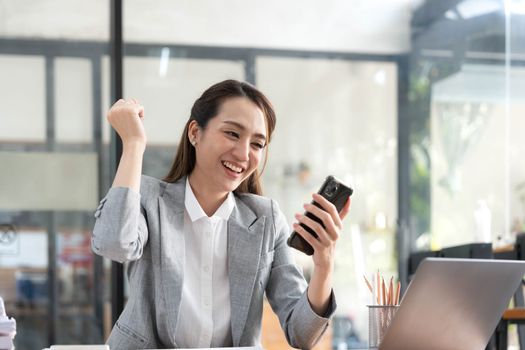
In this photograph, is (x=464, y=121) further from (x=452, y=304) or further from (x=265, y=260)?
(x=452, y=304)

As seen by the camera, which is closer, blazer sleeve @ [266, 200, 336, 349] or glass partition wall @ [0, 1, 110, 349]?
blazer sleeve @ [266, 200, 336, 349]

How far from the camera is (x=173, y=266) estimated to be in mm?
1930

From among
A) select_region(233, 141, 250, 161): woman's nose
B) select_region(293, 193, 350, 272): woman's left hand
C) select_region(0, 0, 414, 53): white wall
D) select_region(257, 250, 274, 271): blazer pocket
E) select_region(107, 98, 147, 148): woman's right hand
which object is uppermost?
select_region(0, 0, 414, 53): white wall

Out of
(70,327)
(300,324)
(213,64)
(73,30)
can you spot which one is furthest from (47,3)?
(300,324)

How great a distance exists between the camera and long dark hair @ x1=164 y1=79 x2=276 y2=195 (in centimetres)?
210

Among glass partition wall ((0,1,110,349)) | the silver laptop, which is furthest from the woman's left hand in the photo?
glass partition wall ((0,1,110,349))

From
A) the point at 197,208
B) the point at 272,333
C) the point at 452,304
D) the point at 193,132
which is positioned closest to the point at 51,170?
the point at 272,333

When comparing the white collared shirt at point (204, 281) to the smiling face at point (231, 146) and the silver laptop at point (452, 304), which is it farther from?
the silver laptop at point (452, 304)

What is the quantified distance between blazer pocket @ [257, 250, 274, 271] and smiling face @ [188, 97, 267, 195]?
0.17m

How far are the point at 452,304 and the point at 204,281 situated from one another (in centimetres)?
61

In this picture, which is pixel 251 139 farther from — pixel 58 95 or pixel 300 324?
pixel 58 95

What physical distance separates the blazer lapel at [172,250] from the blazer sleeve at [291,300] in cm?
23

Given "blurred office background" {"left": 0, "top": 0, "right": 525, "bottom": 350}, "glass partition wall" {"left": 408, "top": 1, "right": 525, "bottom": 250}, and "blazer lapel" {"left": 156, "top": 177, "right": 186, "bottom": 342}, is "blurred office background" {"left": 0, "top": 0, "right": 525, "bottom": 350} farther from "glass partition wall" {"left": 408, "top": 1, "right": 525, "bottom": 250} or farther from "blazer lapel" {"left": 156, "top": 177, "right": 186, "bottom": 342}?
"blazer lapel" {"left": 156, "top": 177, "right": 186, "bottom": 342}

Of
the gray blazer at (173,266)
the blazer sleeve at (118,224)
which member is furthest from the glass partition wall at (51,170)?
the blazer sleeve at (118,224)
